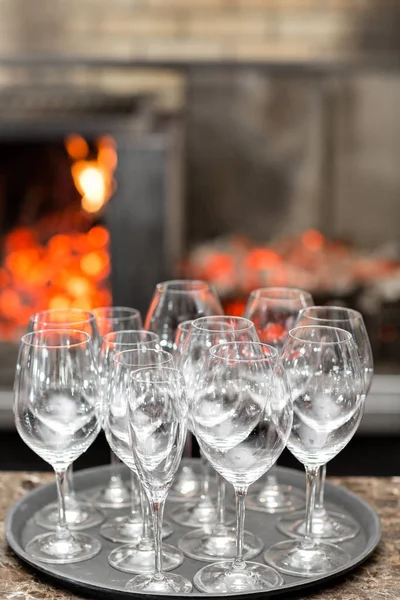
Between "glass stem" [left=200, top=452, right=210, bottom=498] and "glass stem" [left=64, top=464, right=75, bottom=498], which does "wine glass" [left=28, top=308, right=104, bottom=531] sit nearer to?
"glass stem" [left=64, top=464, right=75, bottom=498]

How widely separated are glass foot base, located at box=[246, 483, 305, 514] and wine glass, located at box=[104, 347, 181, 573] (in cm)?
17

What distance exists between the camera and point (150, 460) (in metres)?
1.00

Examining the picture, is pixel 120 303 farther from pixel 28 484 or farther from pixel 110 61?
pixel 28 484

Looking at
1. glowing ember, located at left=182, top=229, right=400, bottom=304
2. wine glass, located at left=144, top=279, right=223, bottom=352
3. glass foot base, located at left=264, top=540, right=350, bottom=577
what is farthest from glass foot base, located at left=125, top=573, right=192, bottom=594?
glowing ember, located at left=182, top=229, right=400, bottom=304

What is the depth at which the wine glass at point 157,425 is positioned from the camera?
0.99 metres

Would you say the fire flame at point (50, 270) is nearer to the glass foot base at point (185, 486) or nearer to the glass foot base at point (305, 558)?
the glass foot base at point (185, 486)

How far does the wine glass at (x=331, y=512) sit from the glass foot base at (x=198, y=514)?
0.07 m

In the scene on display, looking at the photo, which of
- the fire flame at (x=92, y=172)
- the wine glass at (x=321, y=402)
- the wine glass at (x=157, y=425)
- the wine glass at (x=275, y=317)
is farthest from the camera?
the fire flame at (x=92, y=172)

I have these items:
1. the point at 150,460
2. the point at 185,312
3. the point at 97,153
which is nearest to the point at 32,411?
the point at 150,460

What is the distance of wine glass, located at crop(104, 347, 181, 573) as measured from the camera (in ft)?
3.49

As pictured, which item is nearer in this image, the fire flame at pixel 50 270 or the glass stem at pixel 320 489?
the glass stem at pixel 320 489

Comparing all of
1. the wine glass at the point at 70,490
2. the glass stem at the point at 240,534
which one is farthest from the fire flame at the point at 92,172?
the glass stem at the point at 240,534

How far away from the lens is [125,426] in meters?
1.07

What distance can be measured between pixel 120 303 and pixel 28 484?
1.42 meters
